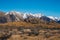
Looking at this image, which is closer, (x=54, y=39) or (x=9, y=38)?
(x=54, y=39)

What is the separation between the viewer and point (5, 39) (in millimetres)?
46344

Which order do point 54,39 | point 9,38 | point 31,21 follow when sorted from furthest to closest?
point 31,21 → point 9,38 → point 54,39

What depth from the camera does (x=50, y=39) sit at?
44.3 meters

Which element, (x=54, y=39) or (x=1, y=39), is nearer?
(x=54, y=39)

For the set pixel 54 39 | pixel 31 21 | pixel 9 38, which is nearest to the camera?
pixel 54 39

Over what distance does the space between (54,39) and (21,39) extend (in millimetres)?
8075

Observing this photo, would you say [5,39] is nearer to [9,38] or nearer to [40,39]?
[9,38]

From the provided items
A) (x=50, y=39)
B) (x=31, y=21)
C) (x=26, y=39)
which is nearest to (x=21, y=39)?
(x=26, y=39)

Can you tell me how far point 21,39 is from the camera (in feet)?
148

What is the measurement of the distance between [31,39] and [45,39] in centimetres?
351

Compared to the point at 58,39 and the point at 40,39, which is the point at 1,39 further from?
the point at 58,39

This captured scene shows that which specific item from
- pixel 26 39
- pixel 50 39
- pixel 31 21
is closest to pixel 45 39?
pixel 50 39

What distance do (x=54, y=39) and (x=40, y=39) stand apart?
339cm

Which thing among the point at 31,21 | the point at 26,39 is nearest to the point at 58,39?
the point at 26,39
